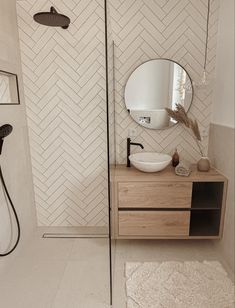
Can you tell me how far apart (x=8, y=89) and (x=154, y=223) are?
1.82 metres

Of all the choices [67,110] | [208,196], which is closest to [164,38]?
[67,110]

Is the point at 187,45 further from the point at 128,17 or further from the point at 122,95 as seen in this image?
the point at 122,95

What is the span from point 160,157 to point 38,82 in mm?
1442

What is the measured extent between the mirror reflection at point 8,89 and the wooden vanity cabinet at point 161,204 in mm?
1167

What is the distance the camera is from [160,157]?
2.19m

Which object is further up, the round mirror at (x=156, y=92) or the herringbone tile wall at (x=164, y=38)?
the herringbone tile wall at (x=164, y=38)

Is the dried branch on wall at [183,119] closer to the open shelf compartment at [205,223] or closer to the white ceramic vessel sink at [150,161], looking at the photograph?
the white ceramic vessel sink at [150,161]

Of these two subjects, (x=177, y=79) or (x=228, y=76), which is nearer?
(x=228, y=76)

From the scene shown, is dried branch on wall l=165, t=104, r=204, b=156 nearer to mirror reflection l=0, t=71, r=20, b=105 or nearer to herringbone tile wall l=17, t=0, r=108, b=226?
herringbone tile wall l=17, t=0, r=108, b=226

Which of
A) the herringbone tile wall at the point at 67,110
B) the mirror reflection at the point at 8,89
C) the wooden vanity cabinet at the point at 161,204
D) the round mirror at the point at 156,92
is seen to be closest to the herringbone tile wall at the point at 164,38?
the round mirror at the point at 156,92

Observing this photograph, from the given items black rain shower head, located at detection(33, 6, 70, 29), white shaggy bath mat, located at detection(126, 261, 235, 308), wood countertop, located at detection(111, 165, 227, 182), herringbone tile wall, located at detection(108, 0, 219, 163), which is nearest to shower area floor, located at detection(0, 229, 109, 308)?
white shaggy bath mat, located at detection(126, 261, 235, 308)

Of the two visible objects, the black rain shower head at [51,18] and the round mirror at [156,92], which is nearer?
the black rain shower head at [51,18]

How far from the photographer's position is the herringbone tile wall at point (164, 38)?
2027mm

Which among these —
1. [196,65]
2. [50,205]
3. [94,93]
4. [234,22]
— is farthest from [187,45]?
A: [50,205]
